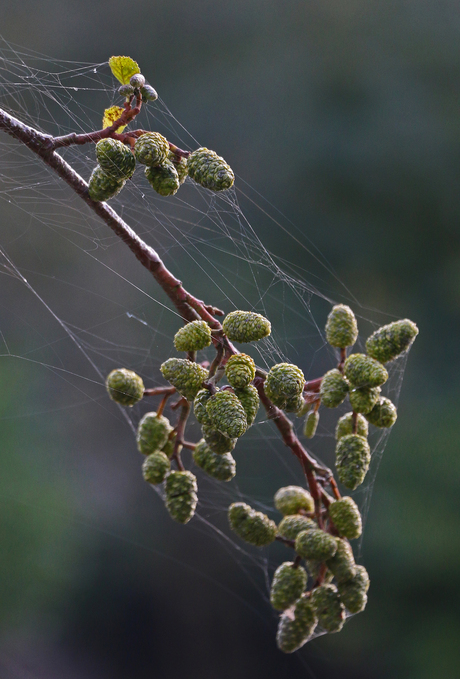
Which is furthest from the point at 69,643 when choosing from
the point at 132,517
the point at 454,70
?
the point at 454,70

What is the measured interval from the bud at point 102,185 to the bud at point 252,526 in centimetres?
29

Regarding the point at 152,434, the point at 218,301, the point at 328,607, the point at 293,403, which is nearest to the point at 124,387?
the point at 152,434

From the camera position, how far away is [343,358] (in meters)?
0.50

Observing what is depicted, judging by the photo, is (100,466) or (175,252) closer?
(175,252)

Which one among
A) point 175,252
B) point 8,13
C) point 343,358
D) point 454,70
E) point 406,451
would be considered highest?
point 454,70

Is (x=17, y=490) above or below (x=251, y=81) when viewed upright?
below

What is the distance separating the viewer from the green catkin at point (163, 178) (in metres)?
0.38

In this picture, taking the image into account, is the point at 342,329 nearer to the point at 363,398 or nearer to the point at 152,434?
the point at 363,398

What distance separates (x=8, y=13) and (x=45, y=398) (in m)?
1.58

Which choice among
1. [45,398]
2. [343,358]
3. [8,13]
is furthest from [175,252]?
[343,358]

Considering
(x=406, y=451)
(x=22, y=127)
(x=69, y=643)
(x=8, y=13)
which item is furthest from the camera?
(x=8, y=13)

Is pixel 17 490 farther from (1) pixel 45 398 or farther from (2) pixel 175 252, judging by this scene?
(2) pixel 175 252

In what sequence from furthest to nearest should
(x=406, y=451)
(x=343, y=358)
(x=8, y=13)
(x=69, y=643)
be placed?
1. (x=8, y=13)
2. (x=69, y=643)
3. (x=406, y=451)
4. (x=343, y=358)

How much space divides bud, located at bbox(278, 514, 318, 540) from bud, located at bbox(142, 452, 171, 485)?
0.38ft
